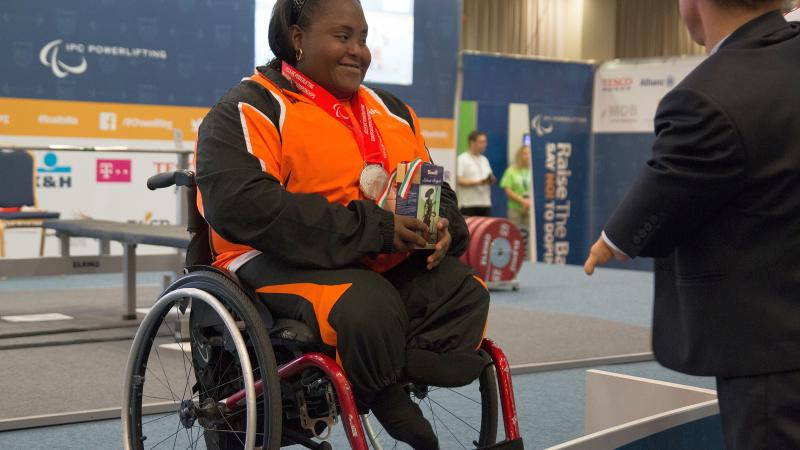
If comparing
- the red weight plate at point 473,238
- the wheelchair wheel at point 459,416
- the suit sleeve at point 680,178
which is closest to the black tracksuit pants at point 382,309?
the wheelchair wheel at point 459,416

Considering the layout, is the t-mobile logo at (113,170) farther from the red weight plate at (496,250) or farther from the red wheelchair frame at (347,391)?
the red wheelchair frame at (347,391)

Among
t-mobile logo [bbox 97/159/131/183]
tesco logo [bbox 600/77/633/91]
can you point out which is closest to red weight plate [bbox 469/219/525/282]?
t-mobile logo [bbox 97/159/131/183]

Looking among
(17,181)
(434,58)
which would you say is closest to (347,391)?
(17,181)

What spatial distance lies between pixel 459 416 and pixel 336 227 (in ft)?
5.22

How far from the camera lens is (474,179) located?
922cm

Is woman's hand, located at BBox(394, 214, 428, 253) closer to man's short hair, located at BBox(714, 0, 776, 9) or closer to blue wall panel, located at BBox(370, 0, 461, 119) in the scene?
man's short hair, located at BBox(714, 0, 776, 9)

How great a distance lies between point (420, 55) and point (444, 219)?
7232 millimetres

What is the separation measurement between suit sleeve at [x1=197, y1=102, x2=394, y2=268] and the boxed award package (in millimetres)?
51

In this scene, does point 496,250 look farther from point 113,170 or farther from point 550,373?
point 550,373

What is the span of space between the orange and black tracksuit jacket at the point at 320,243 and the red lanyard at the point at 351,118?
0.03m

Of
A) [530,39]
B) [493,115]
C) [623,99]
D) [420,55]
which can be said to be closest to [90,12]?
[420,55]

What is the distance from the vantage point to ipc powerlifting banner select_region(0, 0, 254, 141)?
7305 millimetres

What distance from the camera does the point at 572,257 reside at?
10586 millimetres

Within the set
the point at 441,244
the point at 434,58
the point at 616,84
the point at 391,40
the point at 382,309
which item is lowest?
the point at 382,309
